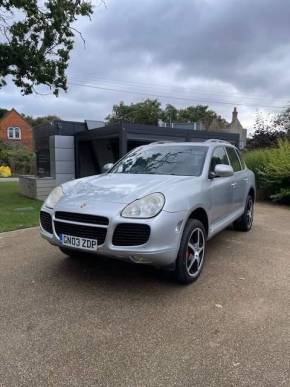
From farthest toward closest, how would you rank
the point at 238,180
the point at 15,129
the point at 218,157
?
1. the point at 15,129
2. the point at 238,180
3. the point at 218,157

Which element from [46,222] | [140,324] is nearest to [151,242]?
[140,324]

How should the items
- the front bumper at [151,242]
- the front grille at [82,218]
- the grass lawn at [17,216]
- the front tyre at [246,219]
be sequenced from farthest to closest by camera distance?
the grass lawn at [17,216] < the front tyre at [246,219] < the front grille at [82,218] < the front bumper at [151,242]

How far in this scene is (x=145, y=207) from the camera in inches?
140

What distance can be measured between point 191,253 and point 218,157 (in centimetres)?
179

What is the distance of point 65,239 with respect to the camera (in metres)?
3.75

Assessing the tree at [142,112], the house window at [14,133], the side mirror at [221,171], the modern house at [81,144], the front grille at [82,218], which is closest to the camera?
the front grille at [82,218]

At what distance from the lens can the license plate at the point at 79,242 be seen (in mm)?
3554

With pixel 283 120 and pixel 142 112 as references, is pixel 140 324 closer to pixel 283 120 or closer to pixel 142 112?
pixel 283 120

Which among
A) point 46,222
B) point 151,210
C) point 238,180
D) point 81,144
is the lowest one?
point 46,222

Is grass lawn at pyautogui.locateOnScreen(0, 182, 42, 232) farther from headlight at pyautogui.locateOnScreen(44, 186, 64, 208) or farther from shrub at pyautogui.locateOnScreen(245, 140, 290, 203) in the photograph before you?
shrub at pyautogui.locateOnScreen(245, 140, 290, 203)

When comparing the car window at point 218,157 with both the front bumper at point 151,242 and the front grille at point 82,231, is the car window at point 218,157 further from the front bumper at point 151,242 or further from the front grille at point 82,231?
the front grille at point 82,231

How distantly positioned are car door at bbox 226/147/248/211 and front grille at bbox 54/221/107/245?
2.79 meters

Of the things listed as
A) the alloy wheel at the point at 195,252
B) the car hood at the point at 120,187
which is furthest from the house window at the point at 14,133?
the alloy wheel at the point at 195,252

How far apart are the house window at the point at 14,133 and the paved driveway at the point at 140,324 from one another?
42.9m
